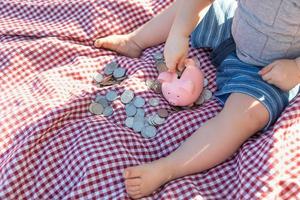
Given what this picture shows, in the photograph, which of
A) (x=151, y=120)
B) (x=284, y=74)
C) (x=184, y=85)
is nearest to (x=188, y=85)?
(x=184, y=85)

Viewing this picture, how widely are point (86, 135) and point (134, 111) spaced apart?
0.14 m

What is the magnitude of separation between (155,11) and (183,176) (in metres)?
0.58

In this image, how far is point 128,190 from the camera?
1.01 meters

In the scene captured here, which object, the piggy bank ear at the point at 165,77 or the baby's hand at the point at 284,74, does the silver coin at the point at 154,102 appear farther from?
the baby's hand at the point at 284,74

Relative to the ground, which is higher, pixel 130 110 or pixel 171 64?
pixel 171 64

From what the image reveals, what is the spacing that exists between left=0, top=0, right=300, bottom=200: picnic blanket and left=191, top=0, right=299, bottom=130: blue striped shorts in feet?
0.10

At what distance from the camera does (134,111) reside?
118 cm

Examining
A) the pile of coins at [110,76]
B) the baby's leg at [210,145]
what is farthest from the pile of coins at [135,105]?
the baby's leg at [210,145]

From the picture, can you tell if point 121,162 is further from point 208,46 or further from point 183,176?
point 208,46

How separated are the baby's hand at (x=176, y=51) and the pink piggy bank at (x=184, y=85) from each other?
32 mm

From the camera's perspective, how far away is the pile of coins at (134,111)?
116 centimetres

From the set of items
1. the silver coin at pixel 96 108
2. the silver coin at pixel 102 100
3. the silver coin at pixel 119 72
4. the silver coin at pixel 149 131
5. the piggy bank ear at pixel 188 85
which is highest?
the piggy bank ear at pixel 188 85

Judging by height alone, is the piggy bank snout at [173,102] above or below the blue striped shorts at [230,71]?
below

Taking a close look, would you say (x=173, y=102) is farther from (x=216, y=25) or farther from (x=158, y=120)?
(x=216, y=25)
